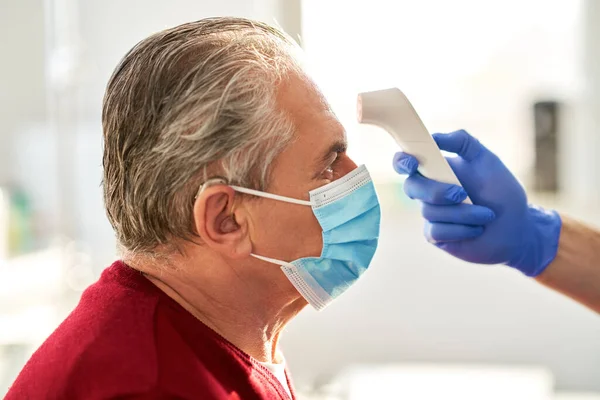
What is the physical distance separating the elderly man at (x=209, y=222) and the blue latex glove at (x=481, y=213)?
0.22 m

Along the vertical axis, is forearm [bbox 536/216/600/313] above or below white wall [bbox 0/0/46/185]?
below

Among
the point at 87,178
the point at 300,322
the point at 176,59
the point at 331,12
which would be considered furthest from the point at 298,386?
the point at 176,59

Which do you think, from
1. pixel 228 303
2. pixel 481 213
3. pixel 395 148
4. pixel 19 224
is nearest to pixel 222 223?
pixel 228 303

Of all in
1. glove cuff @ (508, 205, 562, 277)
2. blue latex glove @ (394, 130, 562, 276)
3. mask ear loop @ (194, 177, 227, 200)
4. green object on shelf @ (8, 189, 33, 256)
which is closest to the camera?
mask ear loop @ (194, 177, 227, 200)

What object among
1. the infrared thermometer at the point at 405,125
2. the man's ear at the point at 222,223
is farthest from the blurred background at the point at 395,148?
the man's ear at the point at 222,223

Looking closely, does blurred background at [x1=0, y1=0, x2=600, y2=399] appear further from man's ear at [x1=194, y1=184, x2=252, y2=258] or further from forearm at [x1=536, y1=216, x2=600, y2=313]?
man's ear at [x1=194, y1=184, x2=252, y2=258]

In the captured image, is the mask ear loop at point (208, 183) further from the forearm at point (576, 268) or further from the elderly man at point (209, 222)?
the forearm at point (576, 268)

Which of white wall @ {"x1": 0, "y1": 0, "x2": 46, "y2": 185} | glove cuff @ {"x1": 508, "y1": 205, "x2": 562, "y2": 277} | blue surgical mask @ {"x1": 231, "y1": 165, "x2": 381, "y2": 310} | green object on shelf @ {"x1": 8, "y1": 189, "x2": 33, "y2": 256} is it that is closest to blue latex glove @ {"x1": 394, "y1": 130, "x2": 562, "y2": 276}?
glove cuff @ {"x1": 508, "y1": 205, "x2": 562, "y2": 277}

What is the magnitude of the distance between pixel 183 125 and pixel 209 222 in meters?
0.15

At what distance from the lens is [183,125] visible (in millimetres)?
1063

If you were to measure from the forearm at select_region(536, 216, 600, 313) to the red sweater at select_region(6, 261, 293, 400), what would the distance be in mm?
764

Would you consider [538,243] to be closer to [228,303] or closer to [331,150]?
[331,150]

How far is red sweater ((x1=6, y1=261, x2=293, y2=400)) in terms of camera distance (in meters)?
0.97

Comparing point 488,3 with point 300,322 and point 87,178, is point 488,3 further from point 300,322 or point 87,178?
point 87,178
